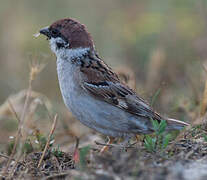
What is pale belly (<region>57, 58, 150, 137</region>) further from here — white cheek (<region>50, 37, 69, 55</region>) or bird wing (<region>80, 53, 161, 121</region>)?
white cheek (<region>50, 37, 69, 55</region>)

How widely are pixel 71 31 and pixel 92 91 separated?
784mm

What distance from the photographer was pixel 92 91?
17.1 feet

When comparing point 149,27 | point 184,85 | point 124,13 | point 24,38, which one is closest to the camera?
point 184,85

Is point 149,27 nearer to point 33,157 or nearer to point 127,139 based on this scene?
point 127,139

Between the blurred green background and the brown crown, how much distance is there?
2.66 meters

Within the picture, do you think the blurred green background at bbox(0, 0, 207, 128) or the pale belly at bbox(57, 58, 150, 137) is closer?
the pale belly at bbox(57, 58, 150, 137)

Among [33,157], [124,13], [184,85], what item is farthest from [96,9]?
[33,157]

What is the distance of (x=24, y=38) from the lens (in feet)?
33.9

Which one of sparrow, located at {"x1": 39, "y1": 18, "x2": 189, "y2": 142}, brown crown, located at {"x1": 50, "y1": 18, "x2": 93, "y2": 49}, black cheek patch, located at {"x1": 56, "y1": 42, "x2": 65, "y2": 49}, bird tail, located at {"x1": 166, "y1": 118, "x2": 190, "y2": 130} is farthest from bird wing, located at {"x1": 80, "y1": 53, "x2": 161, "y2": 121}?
black cheek patch, located at {"x1": 56, "y1": 42, "x2": 65, "y2": 49}

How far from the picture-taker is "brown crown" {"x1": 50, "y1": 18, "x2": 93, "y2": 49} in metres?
5.45

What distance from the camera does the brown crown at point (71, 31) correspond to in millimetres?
5449

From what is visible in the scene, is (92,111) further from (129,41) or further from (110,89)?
(129,41)

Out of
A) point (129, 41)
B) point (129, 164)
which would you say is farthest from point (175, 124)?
point (129, 41)

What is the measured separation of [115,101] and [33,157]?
1.17m
